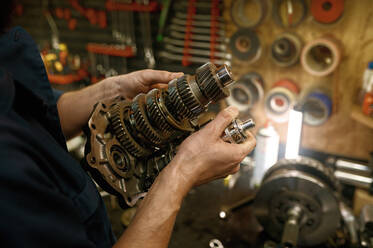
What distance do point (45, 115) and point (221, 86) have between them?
17.8 inches

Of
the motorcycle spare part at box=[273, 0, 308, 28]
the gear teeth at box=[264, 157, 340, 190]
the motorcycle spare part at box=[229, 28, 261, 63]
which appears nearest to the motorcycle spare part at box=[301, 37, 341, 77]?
the motorcycle spare part at box=[273, 0, 308, 28]

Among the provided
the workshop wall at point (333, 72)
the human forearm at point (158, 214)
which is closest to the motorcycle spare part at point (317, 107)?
the workshop wall at point (333, 72)

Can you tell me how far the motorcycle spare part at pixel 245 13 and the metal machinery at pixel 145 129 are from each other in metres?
1.19

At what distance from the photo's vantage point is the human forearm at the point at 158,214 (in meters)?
0.59

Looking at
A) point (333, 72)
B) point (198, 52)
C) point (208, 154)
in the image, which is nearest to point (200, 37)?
point (198, 52)

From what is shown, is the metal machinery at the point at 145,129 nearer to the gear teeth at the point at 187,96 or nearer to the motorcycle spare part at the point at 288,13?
the gear teeth at the point at 187,96

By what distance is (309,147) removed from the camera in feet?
6.15

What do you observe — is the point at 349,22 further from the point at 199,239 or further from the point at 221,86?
the point at 199,239

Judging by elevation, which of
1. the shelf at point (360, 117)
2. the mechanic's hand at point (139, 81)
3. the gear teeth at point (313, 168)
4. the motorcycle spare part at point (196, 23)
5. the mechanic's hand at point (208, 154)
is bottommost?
the gear teeth at point (313, 168)

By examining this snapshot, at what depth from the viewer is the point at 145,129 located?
0.78 meters

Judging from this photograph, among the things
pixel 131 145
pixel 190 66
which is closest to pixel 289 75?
pixel 190 66

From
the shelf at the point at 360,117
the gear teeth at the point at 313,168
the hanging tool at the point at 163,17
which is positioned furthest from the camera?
the hanging tool at the point at 163,17

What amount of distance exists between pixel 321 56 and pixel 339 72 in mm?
149

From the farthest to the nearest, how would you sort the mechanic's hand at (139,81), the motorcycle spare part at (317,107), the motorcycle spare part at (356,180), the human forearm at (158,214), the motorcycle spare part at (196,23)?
the motorcycle spare part at (196,23) → the motorcycle spare part at (317,107) → the motorcycle spare part at (356,180) → the mechanic's hand at (139,81) → the human forearm at (158,214)
